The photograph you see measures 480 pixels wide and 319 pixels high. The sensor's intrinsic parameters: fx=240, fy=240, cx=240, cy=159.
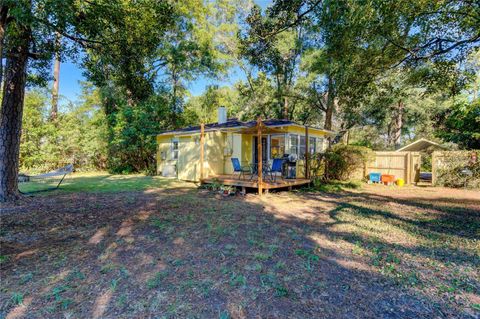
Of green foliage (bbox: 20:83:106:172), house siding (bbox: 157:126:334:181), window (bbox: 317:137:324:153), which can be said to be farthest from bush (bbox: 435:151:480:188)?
green foliage (bbox: 20:83:106:172)

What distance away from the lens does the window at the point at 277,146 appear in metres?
11.6

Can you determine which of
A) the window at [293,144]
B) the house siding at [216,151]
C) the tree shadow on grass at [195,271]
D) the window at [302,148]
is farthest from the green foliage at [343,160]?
the tree shadow on grass at [195,271]

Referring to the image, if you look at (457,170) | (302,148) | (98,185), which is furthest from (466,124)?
(98,185)

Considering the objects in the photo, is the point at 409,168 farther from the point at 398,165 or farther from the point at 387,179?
the point at 387,179

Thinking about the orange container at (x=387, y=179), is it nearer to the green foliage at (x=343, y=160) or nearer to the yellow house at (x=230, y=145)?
the green foliage at (x=343, y=160)

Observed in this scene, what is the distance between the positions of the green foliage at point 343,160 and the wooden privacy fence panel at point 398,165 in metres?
0.61

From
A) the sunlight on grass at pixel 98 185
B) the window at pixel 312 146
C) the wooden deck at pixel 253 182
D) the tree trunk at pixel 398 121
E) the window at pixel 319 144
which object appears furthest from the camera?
the tree trunk at pixel 398 121

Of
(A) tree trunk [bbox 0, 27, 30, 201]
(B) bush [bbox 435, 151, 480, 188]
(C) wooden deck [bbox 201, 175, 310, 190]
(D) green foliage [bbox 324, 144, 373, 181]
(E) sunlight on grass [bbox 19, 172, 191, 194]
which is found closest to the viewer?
(A) tree trunk [bbox 0, 27, 30, 201]

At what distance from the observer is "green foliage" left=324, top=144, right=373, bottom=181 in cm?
1203

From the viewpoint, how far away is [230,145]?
486 inches

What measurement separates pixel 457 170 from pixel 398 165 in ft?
7.27

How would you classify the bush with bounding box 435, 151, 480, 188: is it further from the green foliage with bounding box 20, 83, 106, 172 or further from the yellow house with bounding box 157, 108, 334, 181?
the green foliage with bounding box 20, 83, 106, 172

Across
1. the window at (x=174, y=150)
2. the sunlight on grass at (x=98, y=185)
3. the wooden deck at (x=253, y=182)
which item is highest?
the window at (x=174, y=150)

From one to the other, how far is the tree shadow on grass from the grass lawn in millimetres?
16
